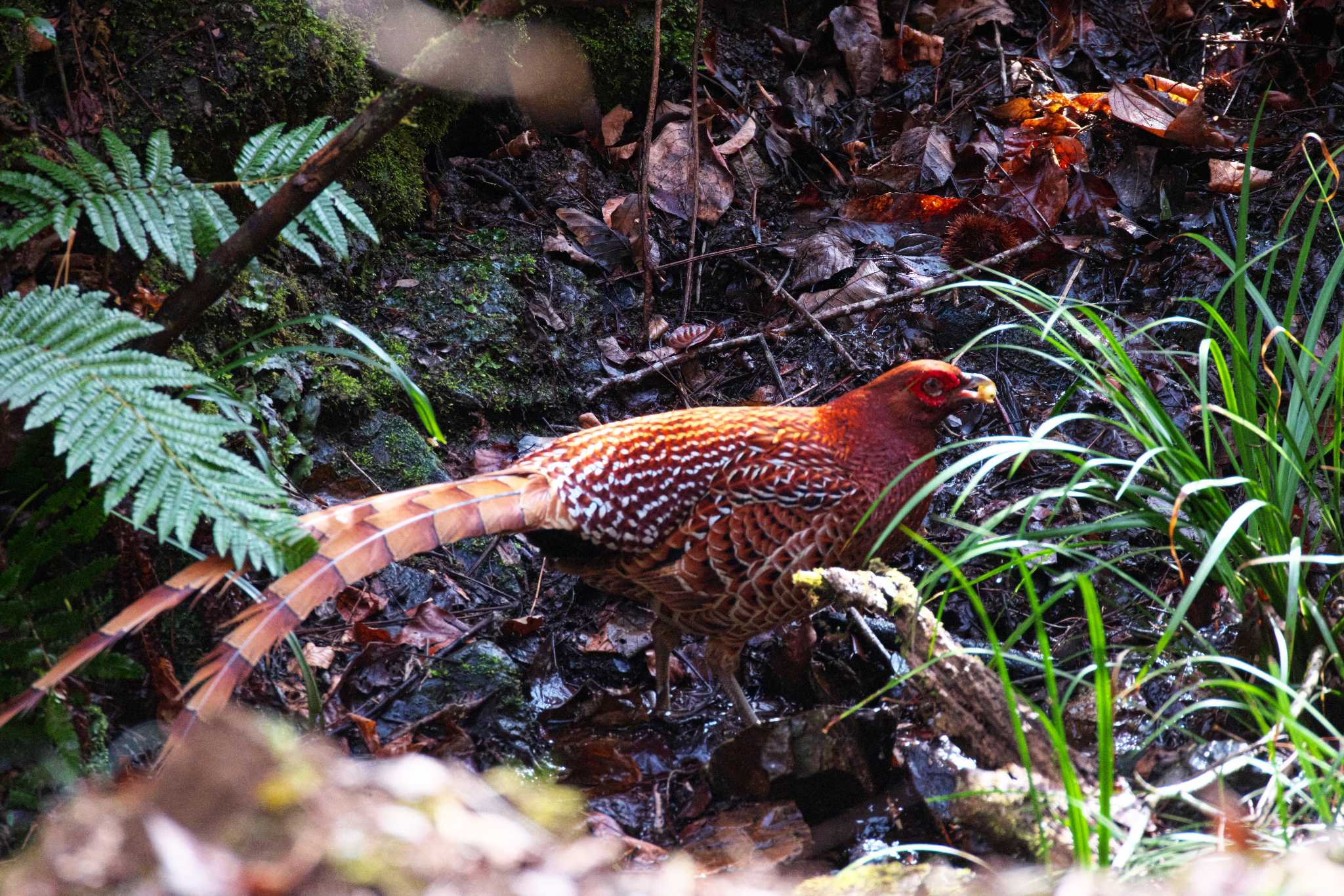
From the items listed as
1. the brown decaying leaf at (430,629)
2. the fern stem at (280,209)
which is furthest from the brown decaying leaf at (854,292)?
the fern stem at (280,209)

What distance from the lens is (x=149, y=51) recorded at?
4.14m

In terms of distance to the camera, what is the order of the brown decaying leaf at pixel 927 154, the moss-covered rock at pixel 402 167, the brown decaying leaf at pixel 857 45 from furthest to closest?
the brown decaying leaf at pixel 857 45 → the brown decaying leaf at pixel 927 154 → the moss-covered rock at pixel 402 167

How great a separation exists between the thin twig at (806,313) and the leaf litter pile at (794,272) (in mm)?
16

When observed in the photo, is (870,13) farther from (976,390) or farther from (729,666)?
(729,666)

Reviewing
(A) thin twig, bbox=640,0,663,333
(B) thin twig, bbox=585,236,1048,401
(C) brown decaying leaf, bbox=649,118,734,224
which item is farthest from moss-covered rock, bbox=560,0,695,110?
(B) thin twig, bbox=585,236,1048,401

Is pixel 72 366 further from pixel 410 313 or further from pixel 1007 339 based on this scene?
pixel 1007 339

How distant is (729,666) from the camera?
13.6 feet

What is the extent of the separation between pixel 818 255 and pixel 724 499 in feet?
7.23

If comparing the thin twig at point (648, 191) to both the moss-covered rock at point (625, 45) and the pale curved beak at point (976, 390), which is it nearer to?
the moss-covered rock at point (625, 45)

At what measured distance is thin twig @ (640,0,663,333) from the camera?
5223 millimetres

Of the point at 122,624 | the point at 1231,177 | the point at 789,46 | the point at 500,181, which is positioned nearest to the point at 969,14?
the point at 789,46

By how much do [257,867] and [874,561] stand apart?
2.61 m

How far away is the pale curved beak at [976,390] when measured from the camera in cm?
416

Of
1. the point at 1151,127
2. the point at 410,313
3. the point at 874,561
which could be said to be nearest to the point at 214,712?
the point at 874,561
